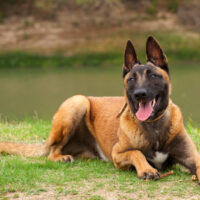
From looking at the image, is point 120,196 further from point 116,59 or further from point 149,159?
point 116,59

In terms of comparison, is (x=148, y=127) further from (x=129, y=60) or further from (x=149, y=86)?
(x=129, y=60)

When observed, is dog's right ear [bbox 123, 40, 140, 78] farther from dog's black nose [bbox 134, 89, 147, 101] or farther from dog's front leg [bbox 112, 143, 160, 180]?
dog's front leg [bbox 112, 143, 160, 180]

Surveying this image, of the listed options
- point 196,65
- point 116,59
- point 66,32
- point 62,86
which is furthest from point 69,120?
point 66,32

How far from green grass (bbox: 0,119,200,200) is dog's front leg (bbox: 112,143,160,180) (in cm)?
9

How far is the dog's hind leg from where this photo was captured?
20.0 ft

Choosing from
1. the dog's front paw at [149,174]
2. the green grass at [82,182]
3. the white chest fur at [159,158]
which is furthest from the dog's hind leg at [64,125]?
the dog's front paw at [149,174]

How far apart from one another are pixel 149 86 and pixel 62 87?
1330 centimetres

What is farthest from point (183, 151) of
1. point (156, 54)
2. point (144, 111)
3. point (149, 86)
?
point (156, 54)

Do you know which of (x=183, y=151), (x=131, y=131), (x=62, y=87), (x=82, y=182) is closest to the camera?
(x=82, y=182)

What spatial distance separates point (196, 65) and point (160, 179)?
19320 mm

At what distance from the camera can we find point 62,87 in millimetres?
17906

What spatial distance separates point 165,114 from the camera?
16.6ft

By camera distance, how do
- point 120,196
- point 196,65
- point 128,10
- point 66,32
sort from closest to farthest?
point 120,196
point 196,65
point 66,32
point 128,10

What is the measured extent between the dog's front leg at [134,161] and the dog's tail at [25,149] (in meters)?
1.28
